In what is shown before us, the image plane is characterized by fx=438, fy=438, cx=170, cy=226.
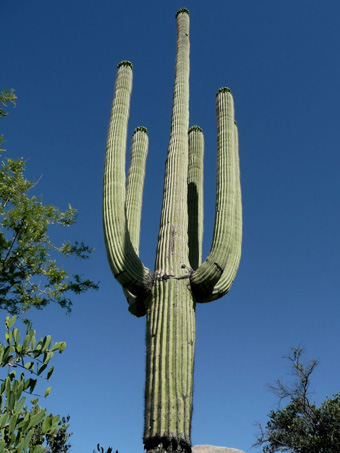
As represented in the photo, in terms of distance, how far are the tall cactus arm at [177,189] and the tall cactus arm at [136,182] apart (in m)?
0.62

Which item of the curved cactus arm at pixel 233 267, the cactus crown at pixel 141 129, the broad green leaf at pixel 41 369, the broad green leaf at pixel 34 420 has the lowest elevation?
the broad green leaf at pixel 34 420

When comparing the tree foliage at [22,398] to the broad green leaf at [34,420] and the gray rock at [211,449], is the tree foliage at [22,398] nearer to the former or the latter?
the broad green leaf at [34,420]

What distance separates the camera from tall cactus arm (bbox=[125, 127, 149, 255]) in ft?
19.7

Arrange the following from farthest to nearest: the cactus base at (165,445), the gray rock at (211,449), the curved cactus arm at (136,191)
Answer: the gray rock at (211,449)
the curved cactus arm at (136,191)
the cactus base at (165,445)

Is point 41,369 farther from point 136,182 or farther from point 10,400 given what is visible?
point 136,182

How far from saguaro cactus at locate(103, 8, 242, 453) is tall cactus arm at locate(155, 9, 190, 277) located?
12mm

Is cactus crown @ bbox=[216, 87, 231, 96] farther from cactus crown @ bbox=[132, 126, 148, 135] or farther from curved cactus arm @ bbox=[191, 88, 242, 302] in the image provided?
cactus crown @ bbox=[132, 126, 148, 135]

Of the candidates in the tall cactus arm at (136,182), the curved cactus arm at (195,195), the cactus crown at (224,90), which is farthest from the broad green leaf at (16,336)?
the cactus crown at (224,90)

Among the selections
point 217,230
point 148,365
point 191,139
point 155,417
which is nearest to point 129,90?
point 191,139

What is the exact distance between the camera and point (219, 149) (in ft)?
20.0

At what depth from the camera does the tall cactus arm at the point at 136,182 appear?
600 cm

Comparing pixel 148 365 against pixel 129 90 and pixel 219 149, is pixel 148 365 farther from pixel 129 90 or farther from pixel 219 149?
pixel 129 90

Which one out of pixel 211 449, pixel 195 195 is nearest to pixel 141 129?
pixel 195 195

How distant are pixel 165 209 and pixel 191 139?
89.9 inches
